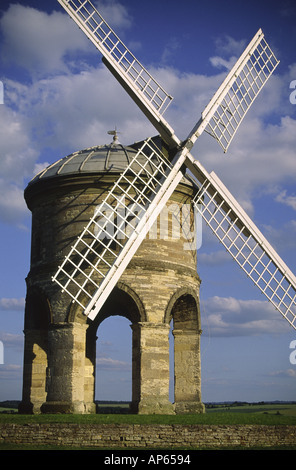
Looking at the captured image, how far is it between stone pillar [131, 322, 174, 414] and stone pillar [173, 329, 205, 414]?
198cm

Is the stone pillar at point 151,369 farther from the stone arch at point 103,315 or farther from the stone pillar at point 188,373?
the stone pillar at point 188,373

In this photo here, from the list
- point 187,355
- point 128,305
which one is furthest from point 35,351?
point 187,355

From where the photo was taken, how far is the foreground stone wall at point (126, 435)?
1666 centimetres

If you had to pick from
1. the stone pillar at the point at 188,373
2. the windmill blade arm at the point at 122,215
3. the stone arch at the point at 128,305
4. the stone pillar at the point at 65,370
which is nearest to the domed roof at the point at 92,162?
the windmill blade arm at the point at 122,215

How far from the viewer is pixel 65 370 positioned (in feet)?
71.1

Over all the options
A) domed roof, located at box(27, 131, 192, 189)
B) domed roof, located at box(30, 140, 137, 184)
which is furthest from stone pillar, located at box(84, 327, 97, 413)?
domed roof, located at box(30, 140, 137, 184)

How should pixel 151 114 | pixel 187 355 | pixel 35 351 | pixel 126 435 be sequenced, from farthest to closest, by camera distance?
pixel 187 355, pixel 35 351, pixel 151 114, pixel 126 435

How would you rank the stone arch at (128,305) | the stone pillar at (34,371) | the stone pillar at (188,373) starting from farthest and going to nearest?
the stone pillar at (188,373) → the stone pillar at (34,371) → the stone arch at (128,305)

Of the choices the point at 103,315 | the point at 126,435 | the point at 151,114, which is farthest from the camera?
the point at 103,315

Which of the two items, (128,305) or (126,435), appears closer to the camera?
(126,435)

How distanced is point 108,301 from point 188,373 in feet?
13.9

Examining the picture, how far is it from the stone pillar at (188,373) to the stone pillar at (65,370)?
13.5ft

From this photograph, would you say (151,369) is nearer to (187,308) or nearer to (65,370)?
(65,370)

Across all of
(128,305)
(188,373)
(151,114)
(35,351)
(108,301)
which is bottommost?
(188,373)
